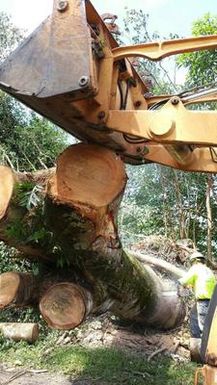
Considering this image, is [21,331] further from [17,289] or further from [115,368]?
[17,289]

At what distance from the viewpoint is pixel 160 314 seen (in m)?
5.95

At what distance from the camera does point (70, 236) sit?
11.3 ft

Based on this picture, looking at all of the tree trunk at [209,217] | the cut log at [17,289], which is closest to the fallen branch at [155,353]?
the cut log at [17,289]

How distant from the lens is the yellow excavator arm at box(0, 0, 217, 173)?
265 centimetres

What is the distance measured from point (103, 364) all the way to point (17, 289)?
1732mm

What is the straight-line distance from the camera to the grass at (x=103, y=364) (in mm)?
5039

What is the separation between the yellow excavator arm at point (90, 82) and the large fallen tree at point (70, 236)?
25cm

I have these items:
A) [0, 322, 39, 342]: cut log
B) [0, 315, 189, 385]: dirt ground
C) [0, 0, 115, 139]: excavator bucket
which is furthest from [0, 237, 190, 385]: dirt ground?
[0, 0, 115, 139]: excavator bucket

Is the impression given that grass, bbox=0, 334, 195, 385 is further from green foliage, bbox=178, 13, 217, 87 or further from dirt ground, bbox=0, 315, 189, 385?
green foliage, bbox=178, 13, 217, 87

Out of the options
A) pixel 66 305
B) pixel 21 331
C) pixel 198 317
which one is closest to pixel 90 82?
pixel 66 305

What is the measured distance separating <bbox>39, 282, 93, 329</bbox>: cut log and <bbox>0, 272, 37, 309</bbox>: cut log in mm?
298

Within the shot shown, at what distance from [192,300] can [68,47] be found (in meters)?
5.08

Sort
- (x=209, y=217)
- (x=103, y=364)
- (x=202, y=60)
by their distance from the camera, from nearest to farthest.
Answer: (x=103, y=364)
(x=202, y=60)
(x=209, y=217)

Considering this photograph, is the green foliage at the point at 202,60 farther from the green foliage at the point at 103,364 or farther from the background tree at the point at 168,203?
the green foliage at the point at 103,364
